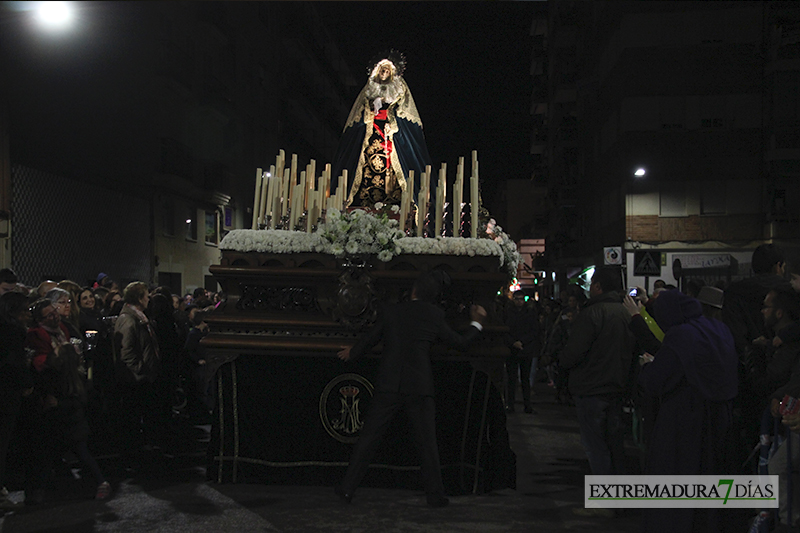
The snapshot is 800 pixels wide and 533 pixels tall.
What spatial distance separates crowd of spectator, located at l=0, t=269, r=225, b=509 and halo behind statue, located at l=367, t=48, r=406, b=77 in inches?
121

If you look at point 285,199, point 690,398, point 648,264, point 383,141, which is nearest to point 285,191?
point 285,199

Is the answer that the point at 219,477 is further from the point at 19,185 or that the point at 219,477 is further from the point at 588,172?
the point at 588,172

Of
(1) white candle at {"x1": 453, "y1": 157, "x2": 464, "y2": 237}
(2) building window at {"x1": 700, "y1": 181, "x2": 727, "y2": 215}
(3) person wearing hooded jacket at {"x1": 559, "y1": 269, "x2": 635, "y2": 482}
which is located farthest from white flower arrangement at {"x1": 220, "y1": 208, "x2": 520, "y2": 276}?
(2) building window at {"x1": 700, "y1": 181, "x2": 727, "y2": 215}

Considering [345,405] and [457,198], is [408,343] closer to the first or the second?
[345,405]

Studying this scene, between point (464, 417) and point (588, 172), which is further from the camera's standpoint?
point (588, 172)

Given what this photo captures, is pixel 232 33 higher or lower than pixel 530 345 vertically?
higher

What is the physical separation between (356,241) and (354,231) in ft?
0.29

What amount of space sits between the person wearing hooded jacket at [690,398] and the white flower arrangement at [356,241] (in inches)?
77.8

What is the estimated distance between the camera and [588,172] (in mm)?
37000

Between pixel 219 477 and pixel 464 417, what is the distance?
2181 millimetres

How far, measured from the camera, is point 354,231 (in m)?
6.50

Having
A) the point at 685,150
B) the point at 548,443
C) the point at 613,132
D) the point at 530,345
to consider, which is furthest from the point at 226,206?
the point at 548,443

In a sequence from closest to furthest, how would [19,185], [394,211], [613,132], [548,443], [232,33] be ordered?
[394,211], [548,443], [19,185], [613,132], [232,33]

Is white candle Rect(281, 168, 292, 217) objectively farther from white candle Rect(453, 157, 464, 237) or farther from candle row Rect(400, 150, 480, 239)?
white candle Rect(453, 157, 464, 237)
